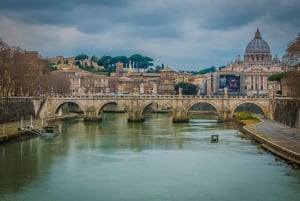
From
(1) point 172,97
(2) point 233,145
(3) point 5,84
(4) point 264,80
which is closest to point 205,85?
(4) point 264,80

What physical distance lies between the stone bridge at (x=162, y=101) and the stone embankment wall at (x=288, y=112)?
17.3 ft

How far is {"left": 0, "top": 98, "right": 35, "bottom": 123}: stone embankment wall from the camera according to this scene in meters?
49.3

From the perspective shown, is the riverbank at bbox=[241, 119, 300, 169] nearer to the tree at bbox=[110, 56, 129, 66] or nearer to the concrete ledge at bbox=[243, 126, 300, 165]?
the concrete ledge at bbox=[243, 126, 300, 165]

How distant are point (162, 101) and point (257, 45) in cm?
9298

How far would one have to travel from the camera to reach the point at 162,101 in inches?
2522

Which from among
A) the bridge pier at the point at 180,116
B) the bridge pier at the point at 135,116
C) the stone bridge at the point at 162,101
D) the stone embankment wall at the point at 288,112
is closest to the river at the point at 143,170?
the stone embankment wall at the point at 288,112

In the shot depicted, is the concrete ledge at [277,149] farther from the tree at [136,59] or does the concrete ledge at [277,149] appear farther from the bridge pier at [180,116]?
the tree at [136,59]

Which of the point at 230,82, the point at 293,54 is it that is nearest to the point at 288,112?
the point at 293,54

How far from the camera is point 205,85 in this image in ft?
439

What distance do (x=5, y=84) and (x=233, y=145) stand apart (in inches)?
903

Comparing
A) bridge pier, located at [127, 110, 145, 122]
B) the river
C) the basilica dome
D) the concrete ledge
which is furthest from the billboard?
the concrete ledge

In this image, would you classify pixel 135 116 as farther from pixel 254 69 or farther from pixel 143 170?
pixel 254 69

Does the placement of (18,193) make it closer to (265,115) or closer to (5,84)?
(5,84)

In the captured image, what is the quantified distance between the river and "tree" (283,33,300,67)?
6884mm
